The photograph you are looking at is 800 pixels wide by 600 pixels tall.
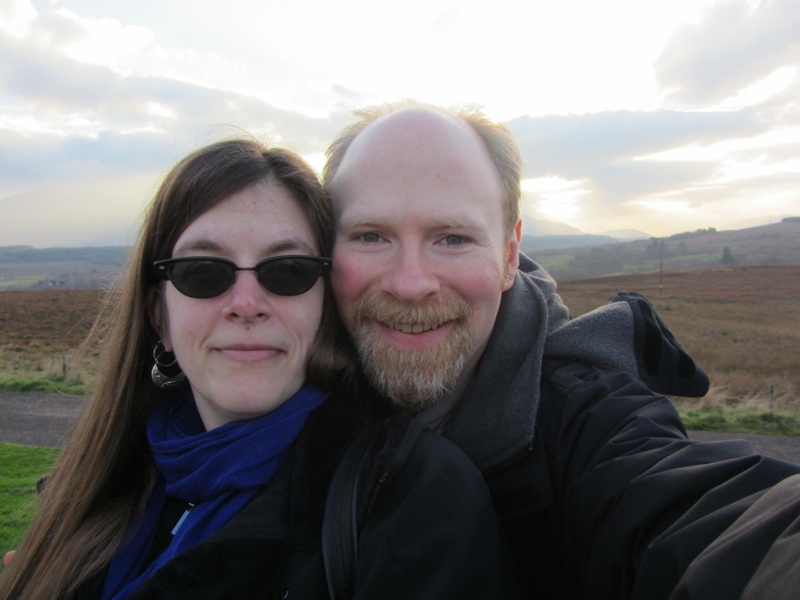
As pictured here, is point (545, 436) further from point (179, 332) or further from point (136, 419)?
point (136, 419)

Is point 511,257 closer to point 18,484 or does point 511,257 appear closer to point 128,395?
point 128,395

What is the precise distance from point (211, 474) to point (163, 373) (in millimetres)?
626

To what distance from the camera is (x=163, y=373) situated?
224cm

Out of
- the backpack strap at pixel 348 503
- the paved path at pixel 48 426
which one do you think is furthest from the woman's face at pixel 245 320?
the paved path at pixel 48 426

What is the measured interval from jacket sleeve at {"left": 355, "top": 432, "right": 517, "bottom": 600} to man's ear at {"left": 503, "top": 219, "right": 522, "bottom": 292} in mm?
1034

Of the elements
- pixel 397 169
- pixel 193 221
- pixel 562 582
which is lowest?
pixel 562 582

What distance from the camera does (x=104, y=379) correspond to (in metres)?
2.31

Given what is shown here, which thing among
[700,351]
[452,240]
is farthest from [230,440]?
[700,351]

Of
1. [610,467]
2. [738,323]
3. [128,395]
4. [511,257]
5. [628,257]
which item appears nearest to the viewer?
[610,467]

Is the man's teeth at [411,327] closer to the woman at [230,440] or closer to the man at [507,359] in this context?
the man at [507,359]

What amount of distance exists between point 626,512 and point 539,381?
669 millimetres

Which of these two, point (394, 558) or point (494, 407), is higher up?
point (494, 407)

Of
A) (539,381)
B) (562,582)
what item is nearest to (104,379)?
(539,381)

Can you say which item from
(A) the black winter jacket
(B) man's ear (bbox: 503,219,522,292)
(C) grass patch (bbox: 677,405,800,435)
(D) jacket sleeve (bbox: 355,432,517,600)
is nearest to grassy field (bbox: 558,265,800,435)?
(C) grass patch (bbox: 677,405,800,435)
